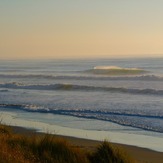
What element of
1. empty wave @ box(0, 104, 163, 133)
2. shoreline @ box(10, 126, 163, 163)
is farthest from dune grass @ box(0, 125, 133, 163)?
empty wave @ box(0, 104, 163, 133)

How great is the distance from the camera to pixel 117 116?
16266 millimetres

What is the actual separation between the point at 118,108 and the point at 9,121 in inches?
205

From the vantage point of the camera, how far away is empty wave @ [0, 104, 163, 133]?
1412 cm

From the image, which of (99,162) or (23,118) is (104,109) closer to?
(23,118)

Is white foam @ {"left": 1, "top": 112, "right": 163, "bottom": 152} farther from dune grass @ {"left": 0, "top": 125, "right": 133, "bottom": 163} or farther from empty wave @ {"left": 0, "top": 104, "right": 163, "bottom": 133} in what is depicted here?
dune grass @ {"left": 0, "top": 125, "right": 133, "bottom": 163}

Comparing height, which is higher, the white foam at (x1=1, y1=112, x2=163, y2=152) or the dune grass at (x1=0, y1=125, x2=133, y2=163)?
the dune grass at (x1=0, y1=125, x2=133, y2=163)

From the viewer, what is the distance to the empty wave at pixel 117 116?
14.1 meters

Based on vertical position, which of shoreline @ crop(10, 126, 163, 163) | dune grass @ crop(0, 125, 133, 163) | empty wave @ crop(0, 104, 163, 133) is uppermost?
dune grass @ crop(0, 125, 133, 163)

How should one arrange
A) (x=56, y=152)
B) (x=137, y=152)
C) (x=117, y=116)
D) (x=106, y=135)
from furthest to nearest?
1. (x=117, y=116)
2. (x=106, y=135)
3. (x=137, y=152)
4. (x=56, y=152)

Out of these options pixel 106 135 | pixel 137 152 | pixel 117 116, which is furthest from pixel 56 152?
pixel 117 116

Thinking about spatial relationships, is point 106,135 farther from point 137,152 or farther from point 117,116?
point 117,116

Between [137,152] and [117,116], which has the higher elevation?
[137,152]

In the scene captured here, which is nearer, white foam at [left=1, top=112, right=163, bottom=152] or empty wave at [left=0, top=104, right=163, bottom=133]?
white foam at [left=1, top=112, right=163, bottom=152]

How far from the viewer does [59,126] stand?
1428cm
